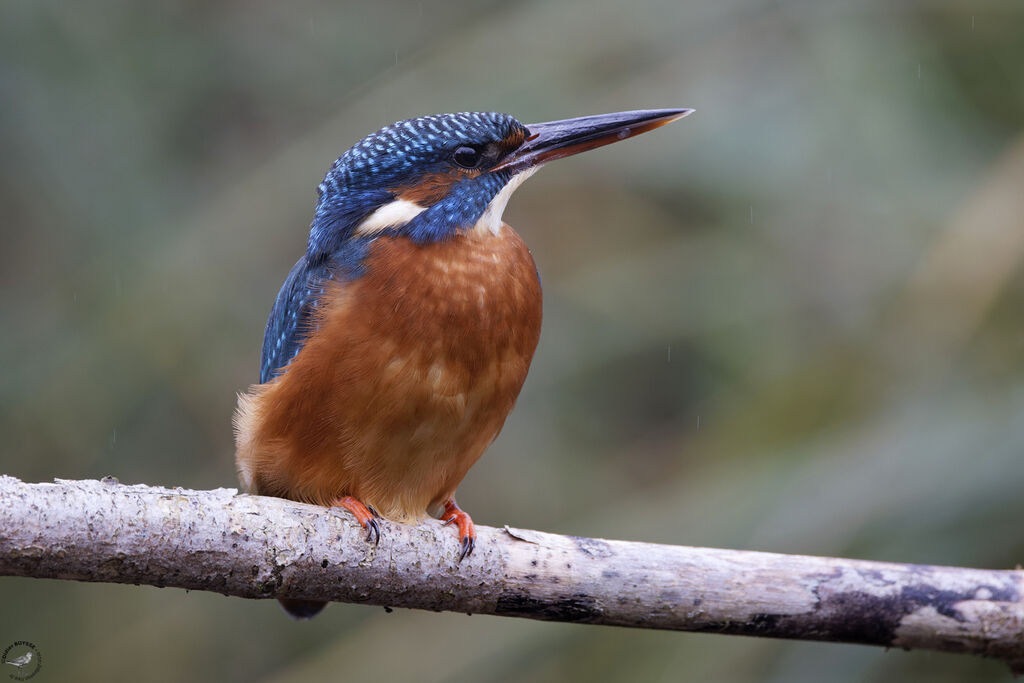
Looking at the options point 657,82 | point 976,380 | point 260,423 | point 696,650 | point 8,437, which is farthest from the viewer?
point 657,82

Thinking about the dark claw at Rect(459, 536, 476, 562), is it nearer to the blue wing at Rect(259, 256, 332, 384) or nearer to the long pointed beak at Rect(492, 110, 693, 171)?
the blue wing at Rect(259, 256, 332, 384)

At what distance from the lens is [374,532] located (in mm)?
2455

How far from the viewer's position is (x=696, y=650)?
3.04 meters

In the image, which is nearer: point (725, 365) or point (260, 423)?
point (260, 423)

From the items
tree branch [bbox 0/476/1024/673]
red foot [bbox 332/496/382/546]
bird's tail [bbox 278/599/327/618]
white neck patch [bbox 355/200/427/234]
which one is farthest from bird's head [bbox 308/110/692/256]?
bird's tail [bbox 278/599/327/618]

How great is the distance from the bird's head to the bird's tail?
97 centimetres

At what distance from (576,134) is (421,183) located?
0.50m

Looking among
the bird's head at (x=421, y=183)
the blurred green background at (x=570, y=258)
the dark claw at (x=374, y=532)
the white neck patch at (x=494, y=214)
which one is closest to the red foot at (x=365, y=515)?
the dark claw at (x=374, y=532)

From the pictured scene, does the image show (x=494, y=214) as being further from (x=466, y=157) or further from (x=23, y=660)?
(x=23, y=660)

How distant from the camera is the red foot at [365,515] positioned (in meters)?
2.45

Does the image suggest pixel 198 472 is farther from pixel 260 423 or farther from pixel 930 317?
pixel 930 317

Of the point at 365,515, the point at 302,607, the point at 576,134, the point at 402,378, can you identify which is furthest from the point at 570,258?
the point at 365,515

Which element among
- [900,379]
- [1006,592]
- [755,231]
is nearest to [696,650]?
[1006,592]

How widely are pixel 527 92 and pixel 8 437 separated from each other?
2328 mm
